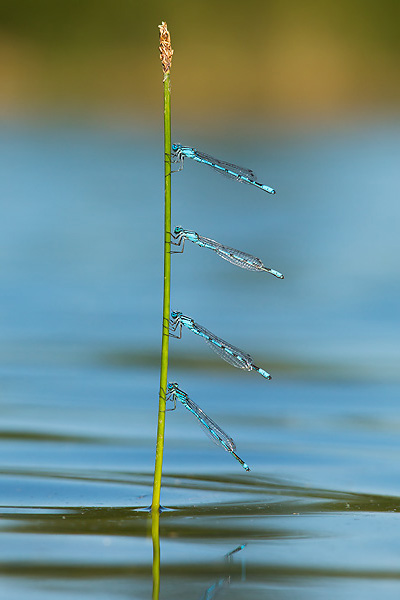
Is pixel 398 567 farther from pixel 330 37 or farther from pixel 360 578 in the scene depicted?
pixel 330 37

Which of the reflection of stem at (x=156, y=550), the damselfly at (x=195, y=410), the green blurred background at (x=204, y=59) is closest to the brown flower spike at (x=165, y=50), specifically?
the damselfly at (x=195, y=410)

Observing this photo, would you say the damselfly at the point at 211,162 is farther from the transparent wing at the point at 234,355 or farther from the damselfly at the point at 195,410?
the damselfly at the point at 195,410

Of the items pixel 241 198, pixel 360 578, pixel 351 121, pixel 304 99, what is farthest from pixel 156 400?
pixel 304 99

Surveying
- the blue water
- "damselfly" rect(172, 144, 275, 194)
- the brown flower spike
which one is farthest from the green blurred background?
the brown flower spike

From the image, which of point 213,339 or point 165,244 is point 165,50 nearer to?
point 165,244

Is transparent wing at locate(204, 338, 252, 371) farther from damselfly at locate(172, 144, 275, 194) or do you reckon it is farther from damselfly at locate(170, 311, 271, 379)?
damselfly at locate(172, 144, 275, 194)
